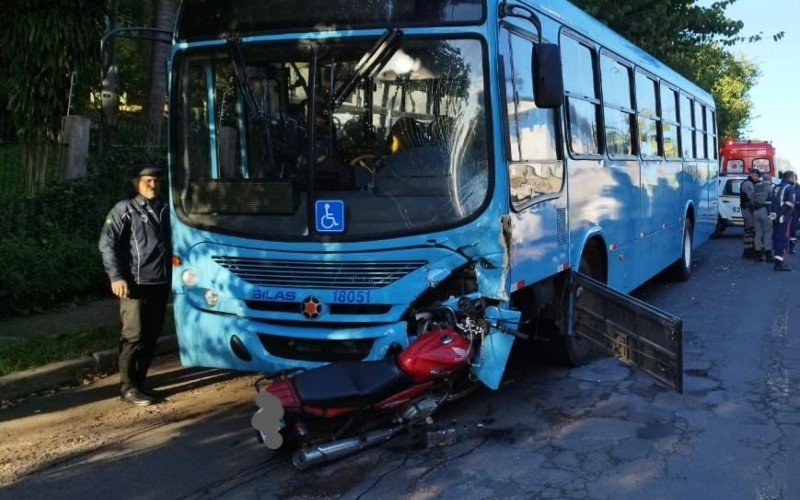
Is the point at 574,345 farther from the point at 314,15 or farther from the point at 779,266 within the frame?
the point at 779,266

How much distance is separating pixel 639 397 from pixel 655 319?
1.07m

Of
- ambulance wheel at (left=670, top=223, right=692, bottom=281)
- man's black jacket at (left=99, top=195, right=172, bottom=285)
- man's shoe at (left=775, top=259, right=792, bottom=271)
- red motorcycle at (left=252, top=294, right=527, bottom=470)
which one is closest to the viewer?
red motorcycle at (left=252, top=294, right=527, bottom=470)

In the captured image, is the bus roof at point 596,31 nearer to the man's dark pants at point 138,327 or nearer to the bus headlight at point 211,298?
the bus headlight at point 211,298

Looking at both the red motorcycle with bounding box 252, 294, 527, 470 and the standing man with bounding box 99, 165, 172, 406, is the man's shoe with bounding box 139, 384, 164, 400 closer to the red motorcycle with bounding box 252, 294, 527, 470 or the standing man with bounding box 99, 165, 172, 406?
the standing man with bounding box 99, 165, 172, 406

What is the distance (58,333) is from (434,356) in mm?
→ 4672

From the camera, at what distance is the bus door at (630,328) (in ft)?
17.2

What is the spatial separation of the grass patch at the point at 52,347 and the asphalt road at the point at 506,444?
0.42 metres

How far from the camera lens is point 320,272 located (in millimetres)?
5262

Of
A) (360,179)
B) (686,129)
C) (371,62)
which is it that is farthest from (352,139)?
(686,129)

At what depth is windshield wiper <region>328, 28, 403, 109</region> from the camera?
5.15 m

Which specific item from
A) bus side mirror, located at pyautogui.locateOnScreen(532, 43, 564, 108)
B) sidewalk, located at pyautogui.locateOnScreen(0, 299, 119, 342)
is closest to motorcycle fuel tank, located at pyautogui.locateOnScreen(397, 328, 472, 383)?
bus side mirror, located at pyautogui.locateOnScreen(532, 43, 564, 108)

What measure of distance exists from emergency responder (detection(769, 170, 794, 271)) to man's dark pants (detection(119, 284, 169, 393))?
446 inches

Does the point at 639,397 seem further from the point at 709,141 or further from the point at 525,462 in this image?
the point at 709,141

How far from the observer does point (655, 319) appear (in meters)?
5.34
